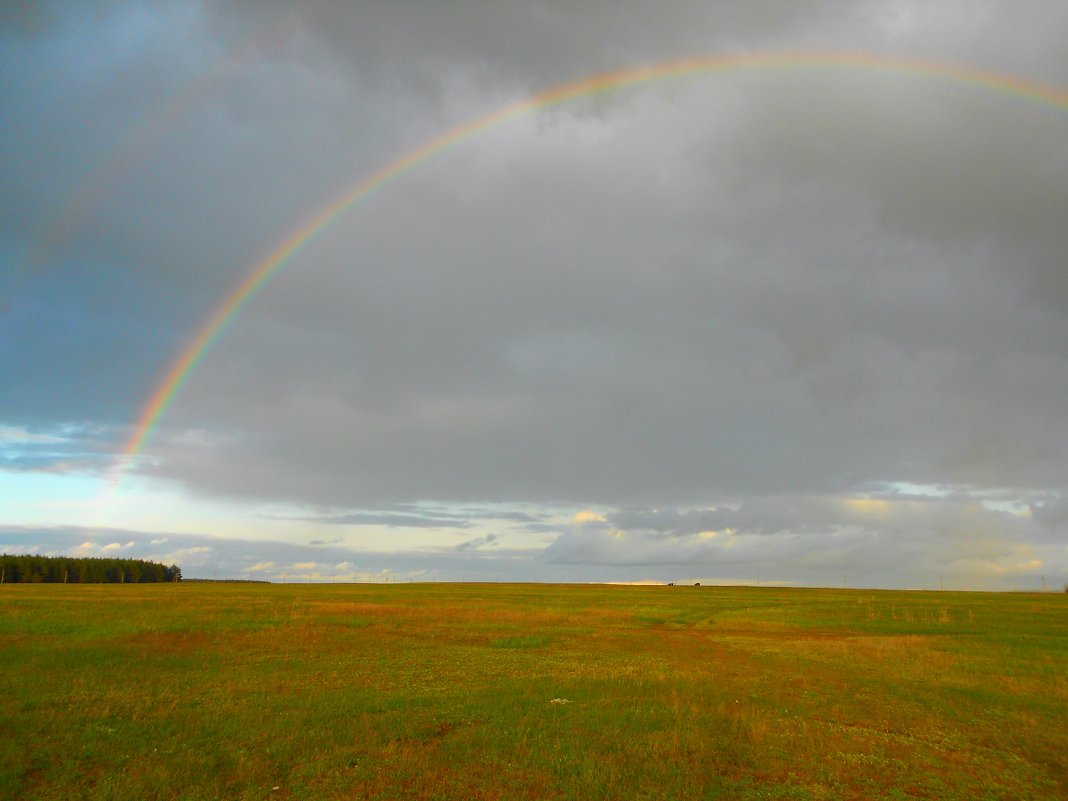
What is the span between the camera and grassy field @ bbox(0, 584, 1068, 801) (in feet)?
48.4

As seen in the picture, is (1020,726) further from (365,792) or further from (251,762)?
(251,762)

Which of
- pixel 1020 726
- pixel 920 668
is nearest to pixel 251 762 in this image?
pixel 1020 726

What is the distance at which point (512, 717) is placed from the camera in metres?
20.1

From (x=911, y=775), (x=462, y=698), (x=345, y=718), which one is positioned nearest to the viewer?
(x=911, y=775)

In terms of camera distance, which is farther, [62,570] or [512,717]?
[62,570]

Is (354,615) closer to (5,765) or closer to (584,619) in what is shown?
(584,619)

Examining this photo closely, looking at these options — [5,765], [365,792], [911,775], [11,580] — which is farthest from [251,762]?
[11,580]

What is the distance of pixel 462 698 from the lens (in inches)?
894

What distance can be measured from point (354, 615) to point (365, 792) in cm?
4216

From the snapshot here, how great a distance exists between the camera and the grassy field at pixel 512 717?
580 inches

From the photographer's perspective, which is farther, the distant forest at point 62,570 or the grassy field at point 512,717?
the distant forest at point 62,570

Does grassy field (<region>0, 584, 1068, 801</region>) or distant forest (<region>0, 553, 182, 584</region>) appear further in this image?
distant forest (<region>0, 553, 182, 584</region>)

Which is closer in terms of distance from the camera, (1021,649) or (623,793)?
(623,793)

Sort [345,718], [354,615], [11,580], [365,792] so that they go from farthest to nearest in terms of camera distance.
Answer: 1. [11,580]
2. [354,615]
3. [345,718]
4. [365,792]
